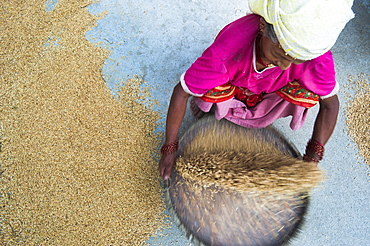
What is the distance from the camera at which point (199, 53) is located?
6.51 ft

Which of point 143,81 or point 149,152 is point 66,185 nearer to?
point 149,152

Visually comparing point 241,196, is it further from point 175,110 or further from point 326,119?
point 326,119

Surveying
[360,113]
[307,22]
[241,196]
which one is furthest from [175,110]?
A: [360,113]

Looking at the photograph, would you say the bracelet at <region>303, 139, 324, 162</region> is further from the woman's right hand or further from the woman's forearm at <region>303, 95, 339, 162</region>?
the woman's right hand

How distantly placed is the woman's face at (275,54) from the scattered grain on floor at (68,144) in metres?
0.83

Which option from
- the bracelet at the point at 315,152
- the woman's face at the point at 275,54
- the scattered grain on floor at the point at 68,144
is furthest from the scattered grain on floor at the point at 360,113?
the scattered grain on floor at the point at 68,144

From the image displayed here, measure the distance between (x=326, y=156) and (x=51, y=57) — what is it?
1705mm

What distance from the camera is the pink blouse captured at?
114 centimetres

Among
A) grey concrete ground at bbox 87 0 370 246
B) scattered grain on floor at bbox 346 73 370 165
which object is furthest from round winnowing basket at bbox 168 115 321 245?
scattered grain on floor at bbox 346 73 370 165

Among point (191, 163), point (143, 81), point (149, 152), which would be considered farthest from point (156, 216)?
point (143, 81)

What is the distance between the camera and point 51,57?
1.84m

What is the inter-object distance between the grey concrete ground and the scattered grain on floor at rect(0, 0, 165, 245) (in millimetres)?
109

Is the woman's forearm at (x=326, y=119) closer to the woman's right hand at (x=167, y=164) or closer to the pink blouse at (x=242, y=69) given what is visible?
the pink blouse at (x=242, y=69)

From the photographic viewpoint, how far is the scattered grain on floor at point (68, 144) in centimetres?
144
